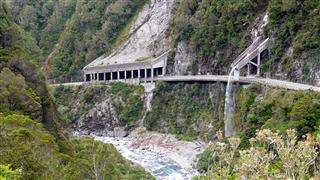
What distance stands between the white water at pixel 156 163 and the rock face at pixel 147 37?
19.8 m

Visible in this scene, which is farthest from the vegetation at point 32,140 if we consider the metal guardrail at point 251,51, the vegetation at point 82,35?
the vegetation at point 82,35

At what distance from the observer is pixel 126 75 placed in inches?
2896

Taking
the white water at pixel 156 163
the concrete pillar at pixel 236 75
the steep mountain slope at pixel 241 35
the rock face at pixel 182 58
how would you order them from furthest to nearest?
the rock face at pixel 182 58 → the concrete pillar at pixel 236 75 → the steep mountain slope at pixel 241 35 → the white water at pixel 156 163

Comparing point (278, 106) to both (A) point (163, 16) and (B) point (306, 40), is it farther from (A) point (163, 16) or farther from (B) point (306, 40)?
(A) point (163, 16)


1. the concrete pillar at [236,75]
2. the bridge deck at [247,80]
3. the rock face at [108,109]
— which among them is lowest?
the rock face at [108,109]

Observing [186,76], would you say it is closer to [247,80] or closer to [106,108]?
[247,80]

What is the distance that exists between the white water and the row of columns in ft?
45.5

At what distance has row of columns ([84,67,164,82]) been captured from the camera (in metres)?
69.6

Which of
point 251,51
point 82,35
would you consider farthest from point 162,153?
point 82,35

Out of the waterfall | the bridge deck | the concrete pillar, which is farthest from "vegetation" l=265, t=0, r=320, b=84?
the waterfall

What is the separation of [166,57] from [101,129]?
16.1 metres

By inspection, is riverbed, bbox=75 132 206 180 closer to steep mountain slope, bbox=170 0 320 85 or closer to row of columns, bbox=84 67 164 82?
row of columns, bbox=84 67 164 82

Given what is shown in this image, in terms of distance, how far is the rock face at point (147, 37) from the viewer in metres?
74.1

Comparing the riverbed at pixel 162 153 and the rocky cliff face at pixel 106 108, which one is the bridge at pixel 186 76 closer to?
the rocky cliff face at pixel 106 108
